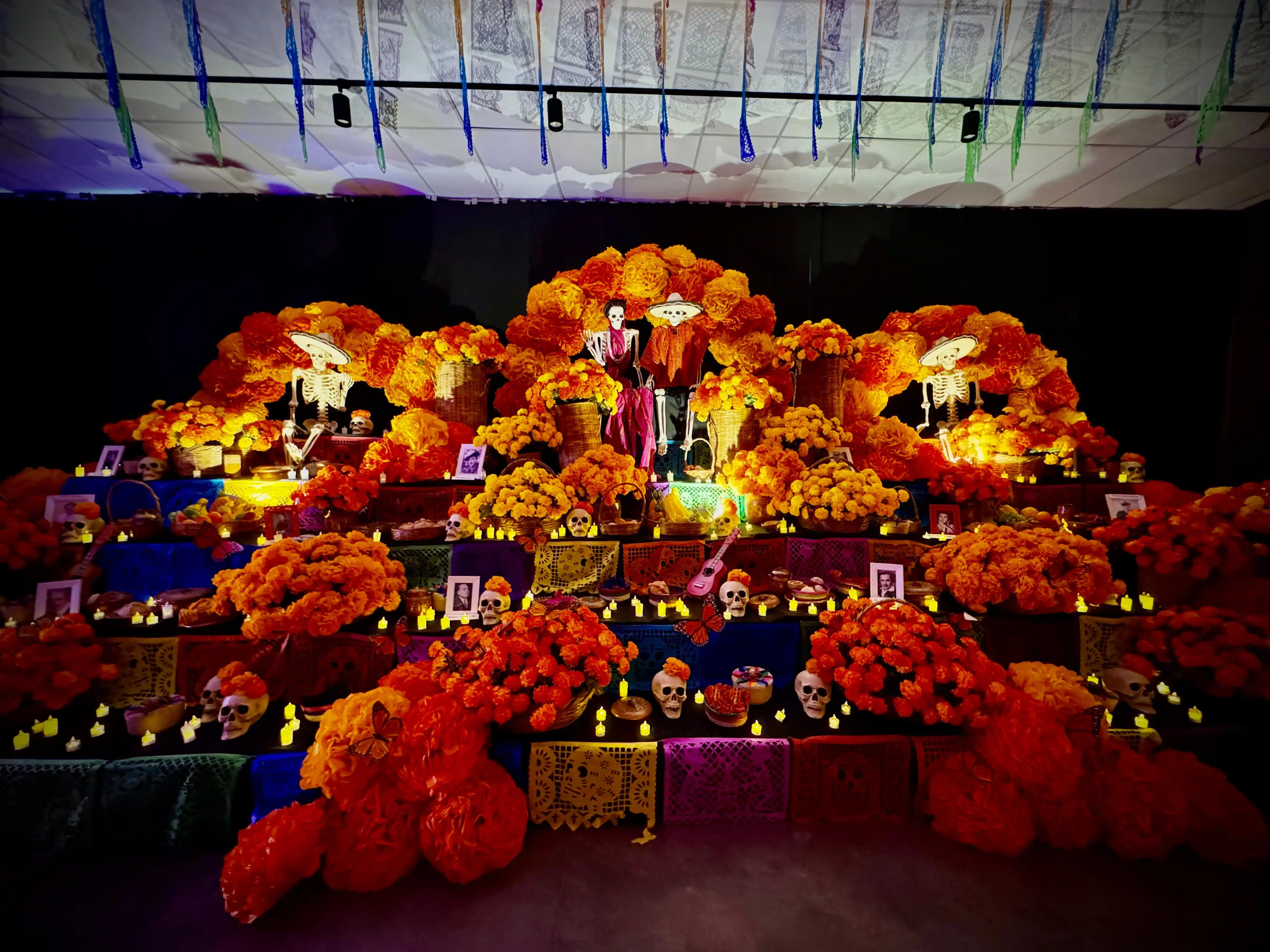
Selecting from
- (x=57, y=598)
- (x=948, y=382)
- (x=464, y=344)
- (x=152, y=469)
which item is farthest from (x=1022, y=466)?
(x=152, y=469)

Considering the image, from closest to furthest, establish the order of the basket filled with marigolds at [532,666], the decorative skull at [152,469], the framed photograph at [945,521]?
the basket filled with marigolds at [532,666]
the framed photograph at [945,521]
the decorative skull at [152,469]

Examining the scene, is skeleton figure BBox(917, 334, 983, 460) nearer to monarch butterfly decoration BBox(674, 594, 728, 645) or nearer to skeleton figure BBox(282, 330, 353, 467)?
monarch butterfly decoration BBox(674, 594, 728, 645)

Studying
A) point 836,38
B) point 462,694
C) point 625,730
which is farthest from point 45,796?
point 836,38

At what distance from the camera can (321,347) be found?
3.99 metres

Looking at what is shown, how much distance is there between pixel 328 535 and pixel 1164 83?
6039mm

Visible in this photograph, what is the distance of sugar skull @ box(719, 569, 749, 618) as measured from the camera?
2.65 m

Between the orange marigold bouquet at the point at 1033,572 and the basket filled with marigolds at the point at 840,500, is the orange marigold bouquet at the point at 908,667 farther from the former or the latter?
the basket filled with marigolds at the point at 840,500


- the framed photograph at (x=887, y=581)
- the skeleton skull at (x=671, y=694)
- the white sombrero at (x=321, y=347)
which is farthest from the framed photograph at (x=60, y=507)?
the framed photograph at (x=887, y=581)

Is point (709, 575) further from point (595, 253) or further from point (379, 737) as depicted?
point (595, 253)

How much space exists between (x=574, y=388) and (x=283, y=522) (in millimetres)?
2122

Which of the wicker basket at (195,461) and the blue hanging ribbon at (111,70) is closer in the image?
the blue hanging ribbon at (111,70)

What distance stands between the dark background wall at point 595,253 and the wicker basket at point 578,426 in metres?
1.71

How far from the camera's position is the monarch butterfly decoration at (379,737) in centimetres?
179

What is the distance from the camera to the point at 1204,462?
5203mm
